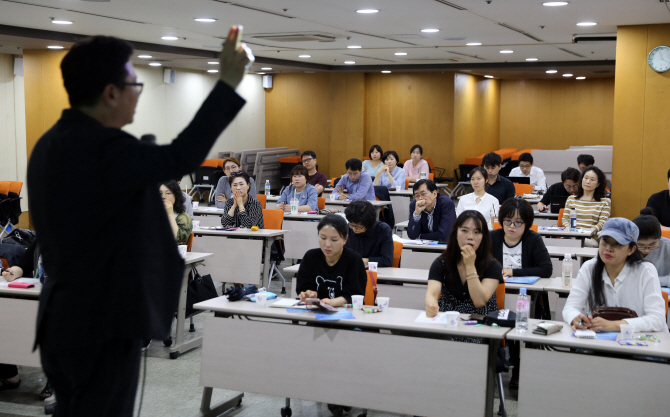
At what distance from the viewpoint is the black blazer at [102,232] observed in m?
1.36

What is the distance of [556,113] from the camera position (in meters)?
20.6

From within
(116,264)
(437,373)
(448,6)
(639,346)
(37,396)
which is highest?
(448,6)

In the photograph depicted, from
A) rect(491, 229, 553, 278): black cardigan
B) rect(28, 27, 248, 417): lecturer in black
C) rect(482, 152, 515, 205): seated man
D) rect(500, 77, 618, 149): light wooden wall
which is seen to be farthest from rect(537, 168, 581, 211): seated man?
rect(500, 77, 618, 149): light wooden wall

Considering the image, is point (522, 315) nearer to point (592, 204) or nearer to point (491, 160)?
point (592, 204)

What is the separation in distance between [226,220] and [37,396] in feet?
10.6

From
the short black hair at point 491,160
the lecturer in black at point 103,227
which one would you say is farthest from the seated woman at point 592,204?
the lecturer in black at point 103,227

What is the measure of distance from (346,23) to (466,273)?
5613 mm

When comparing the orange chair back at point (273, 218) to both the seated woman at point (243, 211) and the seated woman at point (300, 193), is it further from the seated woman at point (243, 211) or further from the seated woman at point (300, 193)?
the seated woman at point (300, 193)

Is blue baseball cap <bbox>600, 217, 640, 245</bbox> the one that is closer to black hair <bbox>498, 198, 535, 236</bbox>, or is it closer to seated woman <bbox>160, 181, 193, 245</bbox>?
black hair <bbox>498, 198, 535, 236</bbox>

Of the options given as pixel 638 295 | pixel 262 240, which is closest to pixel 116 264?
pixel 638 295

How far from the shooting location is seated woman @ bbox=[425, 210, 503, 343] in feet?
12.8

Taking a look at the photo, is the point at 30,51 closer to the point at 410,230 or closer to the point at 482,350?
the point at 410,230

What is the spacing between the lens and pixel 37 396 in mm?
4301

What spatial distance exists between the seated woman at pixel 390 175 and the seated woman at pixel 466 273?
724cm
